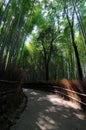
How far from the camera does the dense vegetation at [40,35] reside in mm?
8236

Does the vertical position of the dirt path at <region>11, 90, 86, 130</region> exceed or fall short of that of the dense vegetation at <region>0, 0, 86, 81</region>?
it falls short

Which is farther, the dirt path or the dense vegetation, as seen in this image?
the dense vegetation

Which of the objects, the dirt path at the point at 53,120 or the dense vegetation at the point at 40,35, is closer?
the dirt path at the point at 53,120

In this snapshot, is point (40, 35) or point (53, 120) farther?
point (40, 35)

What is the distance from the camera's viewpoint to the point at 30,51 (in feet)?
108

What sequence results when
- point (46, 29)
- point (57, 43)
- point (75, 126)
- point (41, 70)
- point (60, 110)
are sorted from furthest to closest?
point (41, 70), point (57, 43), point (46, 29), point (60, 110), point (75, 126)

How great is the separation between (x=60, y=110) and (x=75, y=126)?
208 centimetres

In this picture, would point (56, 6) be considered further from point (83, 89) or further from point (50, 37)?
point (83, 89)

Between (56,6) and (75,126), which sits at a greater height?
(56,6)

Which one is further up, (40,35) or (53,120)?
(40,35)

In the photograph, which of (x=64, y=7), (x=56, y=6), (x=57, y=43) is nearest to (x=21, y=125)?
(x=64, y=7)

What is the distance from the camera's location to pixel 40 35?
24.6m

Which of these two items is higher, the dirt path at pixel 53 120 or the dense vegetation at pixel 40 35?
the dense vegetation at pixel 40 35

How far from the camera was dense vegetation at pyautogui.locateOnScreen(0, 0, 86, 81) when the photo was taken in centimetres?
824
